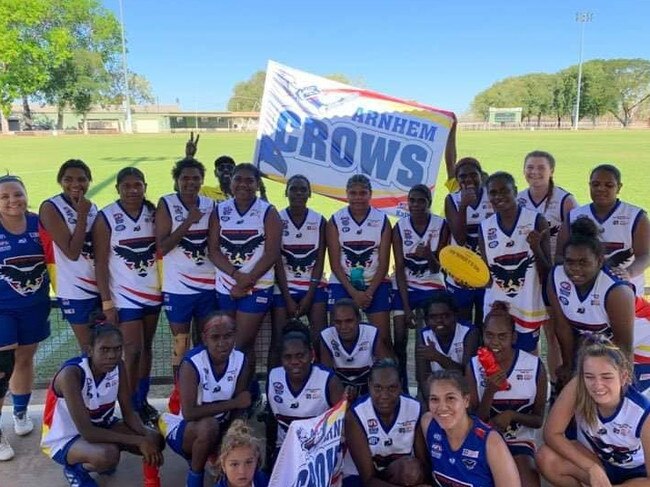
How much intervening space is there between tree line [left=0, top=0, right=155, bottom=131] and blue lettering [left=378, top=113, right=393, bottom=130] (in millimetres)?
42801

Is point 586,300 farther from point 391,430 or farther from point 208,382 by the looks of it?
point 208,382

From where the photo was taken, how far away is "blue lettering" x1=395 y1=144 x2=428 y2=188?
6.29m

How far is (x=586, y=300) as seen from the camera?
333cm

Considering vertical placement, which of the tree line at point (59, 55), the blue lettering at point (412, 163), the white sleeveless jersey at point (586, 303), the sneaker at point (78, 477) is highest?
the tree line at point (59, 55)

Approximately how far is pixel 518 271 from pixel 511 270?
0.15 ft

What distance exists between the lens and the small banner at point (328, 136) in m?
6.50

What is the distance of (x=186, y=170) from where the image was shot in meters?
3.96

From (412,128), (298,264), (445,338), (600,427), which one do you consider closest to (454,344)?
(445,338)

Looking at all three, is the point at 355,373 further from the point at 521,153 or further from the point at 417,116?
the point at 521,153

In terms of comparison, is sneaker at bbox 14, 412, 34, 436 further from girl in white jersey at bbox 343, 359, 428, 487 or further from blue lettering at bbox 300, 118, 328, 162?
blue lettering at bbox 300, 118, 328, 162

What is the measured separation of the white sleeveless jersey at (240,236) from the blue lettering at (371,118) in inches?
114

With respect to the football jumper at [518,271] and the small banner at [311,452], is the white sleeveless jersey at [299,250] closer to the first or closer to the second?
the football jumper at [518,271]

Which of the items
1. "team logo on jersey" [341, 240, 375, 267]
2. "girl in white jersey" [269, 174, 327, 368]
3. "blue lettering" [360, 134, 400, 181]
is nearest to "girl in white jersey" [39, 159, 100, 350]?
"girl in white jersey" [269, 174, 327, 368]

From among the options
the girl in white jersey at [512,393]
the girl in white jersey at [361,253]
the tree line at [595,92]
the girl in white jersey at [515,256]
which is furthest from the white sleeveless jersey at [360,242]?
the tree line at [595,92]
